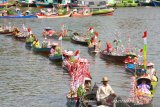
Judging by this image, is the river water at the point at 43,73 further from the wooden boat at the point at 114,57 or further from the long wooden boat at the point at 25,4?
the long wooden boat at the point at 25,4

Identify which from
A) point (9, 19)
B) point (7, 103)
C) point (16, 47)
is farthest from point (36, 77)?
point (9, 19)

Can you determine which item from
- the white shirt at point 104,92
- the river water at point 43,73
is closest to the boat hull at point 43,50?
the river water at point 43,73

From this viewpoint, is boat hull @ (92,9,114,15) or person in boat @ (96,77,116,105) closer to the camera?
person in boat @ (96,77,116,105)

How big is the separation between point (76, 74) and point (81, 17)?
64970mm

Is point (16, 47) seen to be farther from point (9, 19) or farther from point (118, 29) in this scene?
point (9, 19)

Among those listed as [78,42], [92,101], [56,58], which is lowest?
[78,42]

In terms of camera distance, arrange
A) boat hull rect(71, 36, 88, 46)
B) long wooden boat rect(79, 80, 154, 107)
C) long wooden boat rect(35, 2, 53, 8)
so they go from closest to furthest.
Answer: long wooden boat rect(79, 80, 154, 107)
boat hull rect(71, 36, 88, 46)
long wooden boat rect(35, 2, 53, 8)

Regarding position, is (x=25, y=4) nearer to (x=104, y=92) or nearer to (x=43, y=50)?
(x=43, y=50)

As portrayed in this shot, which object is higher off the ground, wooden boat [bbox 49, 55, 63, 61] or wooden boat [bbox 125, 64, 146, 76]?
wooden boat [bbox 125, 64, 146, 76]

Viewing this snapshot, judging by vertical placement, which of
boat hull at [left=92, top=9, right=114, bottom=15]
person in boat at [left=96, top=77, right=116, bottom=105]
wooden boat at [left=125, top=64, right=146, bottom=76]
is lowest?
boat hull at [left=92, top=9, right=114, bottom=15]

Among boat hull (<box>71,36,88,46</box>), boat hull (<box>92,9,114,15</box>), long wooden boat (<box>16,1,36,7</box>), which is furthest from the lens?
long wooden boat (<box>16,1,36,7</box>)

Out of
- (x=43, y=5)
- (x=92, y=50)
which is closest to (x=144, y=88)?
(x=92, y=50)

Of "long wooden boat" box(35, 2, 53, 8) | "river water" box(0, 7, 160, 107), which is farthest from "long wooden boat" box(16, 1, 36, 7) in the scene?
"river water" box(0, 7, 160, 107)

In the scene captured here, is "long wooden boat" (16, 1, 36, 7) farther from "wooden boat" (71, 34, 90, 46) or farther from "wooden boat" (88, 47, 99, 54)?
"wooden boat" (88, 47, 99, 54)
